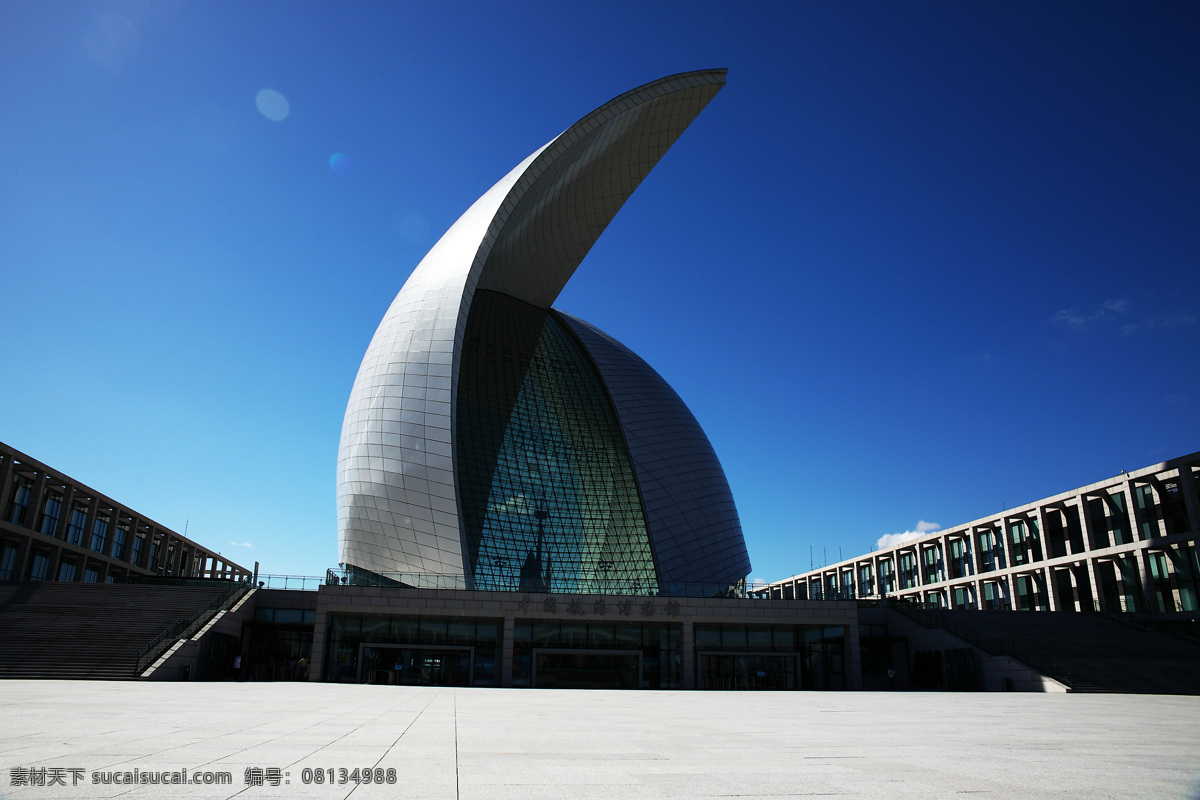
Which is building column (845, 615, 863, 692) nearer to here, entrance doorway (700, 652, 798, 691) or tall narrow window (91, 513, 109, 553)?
entrance doorway (700, 652, 798, 691)

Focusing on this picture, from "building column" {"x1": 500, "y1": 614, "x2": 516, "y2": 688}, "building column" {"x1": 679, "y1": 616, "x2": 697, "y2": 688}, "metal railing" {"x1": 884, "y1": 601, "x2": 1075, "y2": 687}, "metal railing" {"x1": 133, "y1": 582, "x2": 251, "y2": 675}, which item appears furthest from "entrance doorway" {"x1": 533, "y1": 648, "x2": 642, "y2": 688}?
"metal railing" {"x1": 884, "y1": 601, "x2": 1075, "y2": 687}

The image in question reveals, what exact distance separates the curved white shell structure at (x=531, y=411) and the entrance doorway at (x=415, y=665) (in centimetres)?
293

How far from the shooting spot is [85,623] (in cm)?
2781

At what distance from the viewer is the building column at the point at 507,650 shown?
32.1 m

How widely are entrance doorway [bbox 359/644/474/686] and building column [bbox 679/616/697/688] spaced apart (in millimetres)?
9326

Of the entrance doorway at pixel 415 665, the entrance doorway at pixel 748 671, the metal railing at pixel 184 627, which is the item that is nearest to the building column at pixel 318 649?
the entrance doorway at pixel 415 665

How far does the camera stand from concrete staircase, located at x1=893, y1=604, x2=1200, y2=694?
2817cm

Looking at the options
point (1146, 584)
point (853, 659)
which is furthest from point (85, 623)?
point (1146, 584)

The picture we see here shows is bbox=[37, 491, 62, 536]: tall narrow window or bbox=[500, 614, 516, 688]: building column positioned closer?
bbox=[500, 614, 516, 688]: building column

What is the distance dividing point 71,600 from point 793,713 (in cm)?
2963

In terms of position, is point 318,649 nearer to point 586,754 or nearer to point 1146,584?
point 586,754

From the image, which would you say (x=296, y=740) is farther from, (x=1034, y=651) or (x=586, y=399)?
(x=586, y=399)

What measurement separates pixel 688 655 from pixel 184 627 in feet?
67.3

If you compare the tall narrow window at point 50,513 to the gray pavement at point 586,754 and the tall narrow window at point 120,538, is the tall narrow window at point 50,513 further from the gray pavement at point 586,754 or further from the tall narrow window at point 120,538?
the gray pavement at point 586,754
